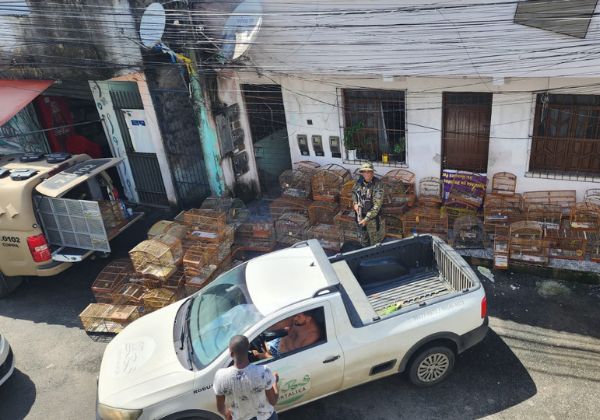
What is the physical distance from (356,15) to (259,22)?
5.87 ft

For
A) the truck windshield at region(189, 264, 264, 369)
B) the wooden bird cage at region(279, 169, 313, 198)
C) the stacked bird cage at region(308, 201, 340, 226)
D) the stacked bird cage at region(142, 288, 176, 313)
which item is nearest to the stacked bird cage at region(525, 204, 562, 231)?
the stacked bird cage at region(308, 201, 340, 226)

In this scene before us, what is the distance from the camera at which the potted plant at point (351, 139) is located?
1054 cm

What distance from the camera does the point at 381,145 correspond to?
1067 centimetres

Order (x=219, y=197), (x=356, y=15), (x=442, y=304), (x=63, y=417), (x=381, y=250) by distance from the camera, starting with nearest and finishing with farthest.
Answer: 1. (x=442, y=304)
2. (x=63, y=417)
3. (x=381, y=250)
4. (x=356, y=15)
5. (x=219, y=197)

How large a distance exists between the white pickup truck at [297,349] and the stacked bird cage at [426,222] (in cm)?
260

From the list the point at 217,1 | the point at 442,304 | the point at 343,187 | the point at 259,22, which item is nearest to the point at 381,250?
the point at 442,304

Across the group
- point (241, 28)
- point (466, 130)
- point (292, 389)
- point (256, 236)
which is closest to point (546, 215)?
point (466, 130)

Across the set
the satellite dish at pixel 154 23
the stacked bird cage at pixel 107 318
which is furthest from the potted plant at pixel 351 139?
the stacked bird cage at pixel 107 318

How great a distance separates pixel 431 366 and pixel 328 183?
526cm

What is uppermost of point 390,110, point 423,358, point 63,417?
point 390,110

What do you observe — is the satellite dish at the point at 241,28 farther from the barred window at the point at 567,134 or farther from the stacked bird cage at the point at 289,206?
the barred window at the point at 567,134

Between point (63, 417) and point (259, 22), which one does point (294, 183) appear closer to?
point (259, 22)

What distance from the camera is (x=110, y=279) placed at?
9.07 metres

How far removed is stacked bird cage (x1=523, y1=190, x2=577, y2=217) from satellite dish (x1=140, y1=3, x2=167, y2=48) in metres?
7.53
